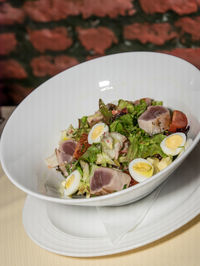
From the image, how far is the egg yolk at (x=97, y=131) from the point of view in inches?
47.3

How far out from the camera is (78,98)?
138 cm

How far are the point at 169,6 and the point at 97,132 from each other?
0.86 metres

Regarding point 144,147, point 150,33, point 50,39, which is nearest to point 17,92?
point 50,39

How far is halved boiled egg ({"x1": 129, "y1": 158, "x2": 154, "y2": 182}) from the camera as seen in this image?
1020 millimetres

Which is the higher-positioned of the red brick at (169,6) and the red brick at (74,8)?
the red brick at (169,6)

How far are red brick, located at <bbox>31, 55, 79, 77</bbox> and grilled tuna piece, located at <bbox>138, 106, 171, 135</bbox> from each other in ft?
3.25

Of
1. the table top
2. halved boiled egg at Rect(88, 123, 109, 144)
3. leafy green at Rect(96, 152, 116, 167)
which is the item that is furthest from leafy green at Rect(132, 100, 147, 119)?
the table top

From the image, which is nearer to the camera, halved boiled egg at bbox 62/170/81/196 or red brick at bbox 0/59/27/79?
halved boiled egg at bbox 62/170/81/196

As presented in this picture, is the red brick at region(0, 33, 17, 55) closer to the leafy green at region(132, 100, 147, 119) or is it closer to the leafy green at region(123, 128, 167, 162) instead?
the leafy green at region(132, 100, 147, 119)

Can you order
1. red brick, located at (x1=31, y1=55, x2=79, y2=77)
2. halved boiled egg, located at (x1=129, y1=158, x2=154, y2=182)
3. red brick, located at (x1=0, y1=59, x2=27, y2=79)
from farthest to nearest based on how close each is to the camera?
red brick, located at (x1=0, y1=59, x2=27, y2=79), red brick, located at (x1=31, y1=55, x2=79, y2=77), halved boiled egg, located at (x1=129, y1=158, x2=154, y2=182)

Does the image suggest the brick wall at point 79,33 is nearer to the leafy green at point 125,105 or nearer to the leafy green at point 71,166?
the leafy green at point 125,105

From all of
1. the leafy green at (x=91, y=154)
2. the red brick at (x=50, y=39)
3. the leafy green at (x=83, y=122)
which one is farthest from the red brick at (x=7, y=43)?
the leafy green at (x=91, y=154)

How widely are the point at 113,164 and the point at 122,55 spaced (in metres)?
0.45

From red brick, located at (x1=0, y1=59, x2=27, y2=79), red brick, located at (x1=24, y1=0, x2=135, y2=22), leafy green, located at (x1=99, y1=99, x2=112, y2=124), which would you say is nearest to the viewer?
leafy green, located at (x1=99, y1=99, x2=112, y2=124)
